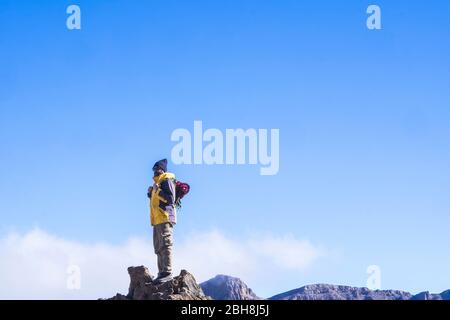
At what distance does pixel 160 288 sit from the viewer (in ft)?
76.8

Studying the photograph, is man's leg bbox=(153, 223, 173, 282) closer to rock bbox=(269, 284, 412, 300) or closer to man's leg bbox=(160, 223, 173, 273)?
man's leg bbox=(160, 223, 173, 273)

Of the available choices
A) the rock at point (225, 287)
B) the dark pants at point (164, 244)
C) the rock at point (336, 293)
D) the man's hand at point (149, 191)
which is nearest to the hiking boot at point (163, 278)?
the dark pants at point (164, 244)

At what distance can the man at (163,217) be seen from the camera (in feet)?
78.4

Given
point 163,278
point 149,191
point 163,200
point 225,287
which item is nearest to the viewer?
point 163,278

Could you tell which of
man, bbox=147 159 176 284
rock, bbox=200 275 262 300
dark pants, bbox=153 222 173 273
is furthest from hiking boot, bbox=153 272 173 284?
rock, bbox=200 275 262 300

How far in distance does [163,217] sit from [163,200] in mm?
506

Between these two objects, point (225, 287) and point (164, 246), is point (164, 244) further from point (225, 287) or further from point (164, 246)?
point (225, 287)

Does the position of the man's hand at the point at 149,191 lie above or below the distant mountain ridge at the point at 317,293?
above

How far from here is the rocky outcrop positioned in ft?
75.6

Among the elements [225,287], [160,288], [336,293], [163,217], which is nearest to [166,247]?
[163,217]

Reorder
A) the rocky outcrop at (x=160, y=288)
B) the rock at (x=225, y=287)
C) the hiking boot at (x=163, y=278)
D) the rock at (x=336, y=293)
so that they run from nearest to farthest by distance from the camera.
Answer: the rocky outcrop at (x=160, y=288), the hiking boot at (x=163, y=278), the rock at (x=225, y=287), the rock at (x=336, y=293)

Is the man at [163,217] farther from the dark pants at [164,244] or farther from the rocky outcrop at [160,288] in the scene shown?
the rocky outcrop at [160,288]

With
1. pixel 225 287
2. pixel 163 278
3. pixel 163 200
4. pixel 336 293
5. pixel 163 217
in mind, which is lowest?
pixel 163 278
